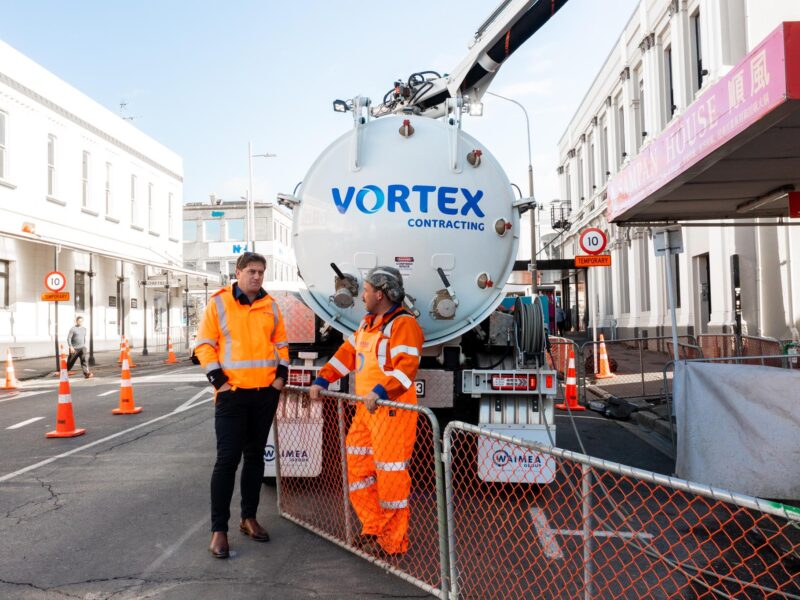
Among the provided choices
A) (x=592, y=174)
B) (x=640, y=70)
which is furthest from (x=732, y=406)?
(x=592, y=174)

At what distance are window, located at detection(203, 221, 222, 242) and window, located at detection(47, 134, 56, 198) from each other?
1347 inches

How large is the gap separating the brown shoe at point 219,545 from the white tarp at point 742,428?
398 centimetres

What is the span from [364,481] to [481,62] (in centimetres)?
602

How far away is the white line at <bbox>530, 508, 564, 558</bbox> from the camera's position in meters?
4.27

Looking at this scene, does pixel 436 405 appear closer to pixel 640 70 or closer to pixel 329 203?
pixel 329 203

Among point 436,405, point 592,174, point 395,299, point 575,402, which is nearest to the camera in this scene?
point 395,299

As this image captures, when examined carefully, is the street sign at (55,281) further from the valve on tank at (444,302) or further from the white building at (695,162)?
the valve on tank at (444,302)

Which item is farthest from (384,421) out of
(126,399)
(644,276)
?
(644,276)

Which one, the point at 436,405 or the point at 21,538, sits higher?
the point at 436,405

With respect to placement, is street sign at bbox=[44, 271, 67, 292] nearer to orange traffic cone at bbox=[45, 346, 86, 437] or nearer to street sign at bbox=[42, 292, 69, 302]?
street sign at bbox=[42, 292, 69, 302]

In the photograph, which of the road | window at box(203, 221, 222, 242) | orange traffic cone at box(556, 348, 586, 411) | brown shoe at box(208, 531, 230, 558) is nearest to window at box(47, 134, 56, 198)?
the road

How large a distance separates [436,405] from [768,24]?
12.3 m

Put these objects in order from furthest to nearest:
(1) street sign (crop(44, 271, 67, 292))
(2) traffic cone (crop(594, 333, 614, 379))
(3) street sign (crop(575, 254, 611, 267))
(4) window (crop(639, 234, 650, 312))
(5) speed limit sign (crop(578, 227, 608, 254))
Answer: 1. (4) window (crop(639, 234, 650, 312))
2. (1) street sign (crop(44, 271, 67, 292))
3. (2) traffic cone (crop(594, 333, 614, 379))
4. (5) speed limit sign (crop(578, 227, 608, 254))
5. (3) street sign (crop(575, 254, 611, 267))

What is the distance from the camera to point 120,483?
6.24 metres
